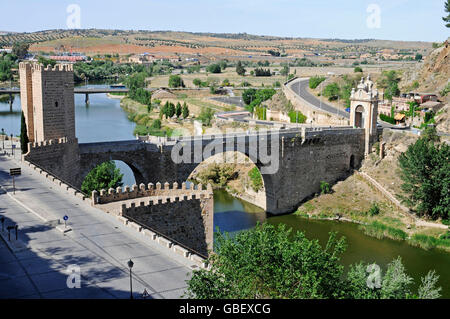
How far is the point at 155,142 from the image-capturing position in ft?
108

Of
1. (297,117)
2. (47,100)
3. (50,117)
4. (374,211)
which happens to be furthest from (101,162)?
(297,117)

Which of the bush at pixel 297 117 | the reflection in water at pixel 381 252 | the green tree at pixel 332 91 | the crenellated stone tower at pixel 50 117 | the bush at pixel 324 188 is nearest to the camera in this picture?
the crenellated stone tower at pixel 50 117

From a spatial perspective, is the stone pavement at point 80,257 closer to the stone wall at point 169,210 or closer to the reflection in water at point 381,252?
the stone wall at point 169,210

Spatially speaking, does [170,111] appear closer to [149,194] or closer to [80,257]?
[149,194]

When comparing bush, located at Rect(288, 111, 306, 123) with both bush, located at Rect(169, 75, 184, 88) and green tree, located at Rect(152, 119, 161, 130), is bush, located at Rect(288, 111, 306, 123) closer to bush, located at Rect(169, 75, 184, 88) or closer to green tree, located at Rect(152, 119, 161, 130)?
green tree, located at Rect(152, 119, 161, 130)

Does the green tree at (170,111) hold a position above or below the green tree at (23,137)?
below

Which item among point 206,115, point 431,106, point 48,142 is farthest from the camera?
point 206,115

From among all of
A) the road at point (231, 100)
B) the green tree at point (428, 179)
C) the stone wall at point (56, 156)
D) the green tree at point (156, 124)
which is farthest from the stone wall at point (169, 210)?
the road at point (231, 100)

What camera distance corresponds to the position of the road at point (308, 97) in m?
55.2

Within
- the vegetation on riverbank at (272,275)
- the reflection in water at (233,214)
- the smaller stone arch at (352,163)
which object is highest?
the vegetation on riverbank at (272,275)

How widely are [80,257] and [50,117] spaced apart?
537 inches

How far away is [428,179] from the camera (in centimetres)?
3591

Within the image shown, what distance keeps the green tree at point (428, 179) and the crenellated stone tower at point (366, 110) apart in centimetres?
627

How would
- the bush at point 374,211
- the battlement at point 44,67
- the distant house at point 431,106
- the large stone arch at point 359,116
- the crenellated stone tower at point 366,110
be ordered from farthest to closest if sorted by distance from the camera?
the distant house at point 431,106 → the large stone arch at point 359,116 → the crenellated stone tower at point 366,110 → the bush at point 374,211 → the battlement at point 44,67
